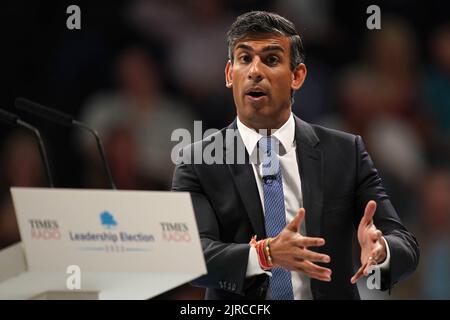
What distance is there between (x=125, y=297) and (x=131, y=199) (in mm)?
450

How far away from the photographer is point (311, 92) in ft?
18.3

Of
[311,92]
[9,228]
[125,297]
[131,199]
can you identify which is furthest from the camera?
[311,92]

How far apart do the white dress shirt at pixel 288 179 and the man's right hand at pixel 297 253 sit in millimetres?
154

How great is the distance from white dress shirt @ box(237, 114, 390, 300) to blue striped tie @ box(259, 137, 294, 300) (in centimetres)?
2

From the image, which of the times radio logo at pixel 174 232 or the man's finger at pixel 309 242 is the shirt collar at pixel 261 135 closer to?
the man's finger at pixel 309 242

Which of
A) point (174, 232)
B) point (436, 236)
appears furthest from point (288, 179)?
point (436, 236)

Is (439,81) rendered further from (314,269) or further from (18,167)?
(314,269)

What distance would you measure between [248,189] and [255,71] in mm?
417

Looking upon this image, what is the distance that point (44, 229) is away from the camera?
265 cm

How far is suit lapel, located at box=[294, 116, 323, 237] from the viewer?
3158 mm

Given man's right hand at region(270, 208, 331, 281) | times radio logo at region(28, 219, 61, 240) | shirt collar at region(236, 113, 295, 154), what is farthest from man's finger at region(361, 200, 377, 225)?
times radio logo at region(28, 219, 61, 240)

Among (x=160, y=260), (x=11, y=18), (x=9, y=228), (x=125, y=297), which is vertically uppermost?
(x=11, y=18)

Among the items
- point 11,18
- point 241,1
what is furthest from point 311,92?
point 11,18

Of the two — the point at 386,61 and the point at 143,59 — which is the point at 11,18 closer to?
the point at 143,59
